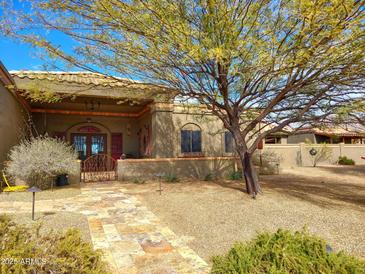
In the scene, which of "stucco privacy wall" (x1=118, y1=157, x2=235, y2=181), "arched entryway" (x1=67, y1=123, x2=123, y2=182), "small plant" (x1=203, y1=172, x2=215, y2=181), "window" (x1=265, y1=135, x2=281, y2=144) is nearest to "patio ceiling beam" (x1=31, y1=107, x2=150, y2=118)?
"arched entryway" (x1=67, y1=123, x2=123, y2=182)

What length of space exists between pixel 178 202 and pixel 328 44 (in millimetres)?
5442

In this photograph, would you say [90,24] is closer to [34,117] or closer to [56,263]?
[56,263]

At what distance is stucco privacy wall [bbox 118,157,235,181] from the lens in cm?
1166

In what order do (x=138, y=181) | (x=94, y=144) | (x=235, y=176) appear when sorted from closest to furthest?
(x=138, y=181), (x=235, y=176), (x=94, y=144)

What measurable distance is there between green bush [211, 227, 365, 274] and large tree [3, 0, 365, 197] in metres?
3.56

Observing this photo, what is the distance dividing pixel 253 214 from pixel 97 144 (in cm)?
1215

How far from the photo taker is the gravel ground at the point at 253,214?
453cm

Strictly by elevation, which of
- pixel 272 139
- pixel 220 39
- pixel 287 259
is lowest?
pixel 287 259

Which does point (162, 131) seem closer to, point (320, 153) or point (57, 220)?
point (57, 220)

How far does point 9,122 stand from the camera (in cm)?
997

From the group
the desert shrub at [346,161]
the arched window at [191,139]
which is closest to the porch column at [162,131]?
the arched window at [191,139]

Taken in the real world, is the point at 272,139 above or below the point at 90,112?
below

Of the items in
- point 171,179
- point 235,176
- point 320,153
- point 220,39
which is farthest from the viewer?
point 320,153

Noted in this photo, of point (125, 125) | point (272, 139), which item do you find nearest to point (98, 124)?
point (125, 125)
